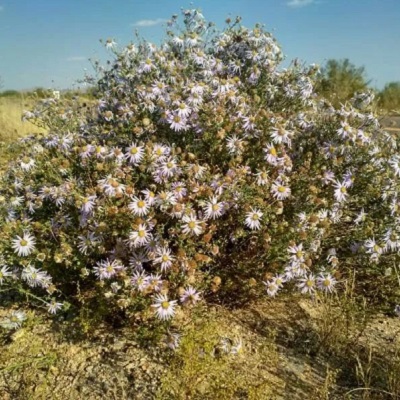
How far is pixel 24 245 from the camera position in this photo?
283 centimetres

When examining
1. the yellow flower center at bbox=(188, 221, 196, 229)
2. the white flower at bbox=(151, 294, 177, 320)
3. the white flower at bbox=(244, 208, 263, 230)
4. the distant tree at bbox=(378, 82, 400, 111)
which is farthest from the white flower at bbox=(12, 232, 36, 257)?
the distant tree at bbox=(378, 82, 400, 111)

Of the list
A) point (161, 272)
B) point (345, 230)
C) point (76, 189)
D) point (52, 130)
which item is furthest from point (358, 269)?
point (52, 130)

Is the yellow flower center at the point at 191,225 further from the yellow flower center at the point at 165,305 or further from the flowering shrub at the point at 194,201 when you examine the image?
the yellow flower center at the point at 165,305

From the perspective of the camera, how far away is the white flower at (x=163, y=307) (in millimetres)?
2588

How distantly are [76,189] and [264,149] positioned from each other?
3.90 ft

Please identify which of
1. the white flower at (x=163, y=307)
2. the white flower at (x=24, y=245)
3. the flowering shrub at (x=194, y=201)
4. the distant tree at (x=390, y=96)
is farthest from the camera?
the distant tree at (x=390, y=96)

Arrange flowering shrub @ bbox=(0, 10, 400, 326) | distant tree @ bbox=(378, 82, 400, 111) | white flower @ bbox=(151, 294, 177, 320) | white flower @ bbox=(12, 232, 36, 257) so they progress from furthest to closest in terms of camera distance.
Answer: distant tree @ bbox=(378, 82, 400, 111), white flower @ bbox=(12, 232, 36, 257), flowering shrub @ bbox=(0, 10, 400, 326), white flower @ bbox=(151, 294, 177, 320)

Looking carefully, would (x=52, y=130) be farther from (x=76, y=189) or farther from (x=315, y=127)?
(x=315, y=127)

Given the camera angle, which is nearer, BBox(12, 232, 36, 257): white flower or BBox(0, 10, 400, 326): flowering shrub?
BBox(0, 10, 400, 326): flowering shrub

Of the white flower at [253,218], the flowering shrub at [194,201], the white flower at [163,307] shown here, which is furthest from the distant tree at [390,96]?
the white flower at [163,307]

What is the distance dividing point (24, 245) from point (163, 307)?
36.4 inches

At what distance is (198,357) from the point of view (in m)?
2.41

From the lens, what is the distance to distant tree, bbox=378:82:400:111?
16172mm

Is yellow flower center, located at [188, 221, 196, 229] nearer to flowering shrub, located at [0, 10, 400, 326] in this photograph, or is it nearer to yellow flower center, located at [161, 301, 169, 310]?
flowering shrub, located at [0, 10, 400, 326]
